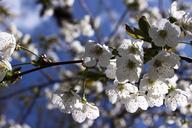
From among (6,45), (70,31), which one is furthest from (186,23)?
(70,31)

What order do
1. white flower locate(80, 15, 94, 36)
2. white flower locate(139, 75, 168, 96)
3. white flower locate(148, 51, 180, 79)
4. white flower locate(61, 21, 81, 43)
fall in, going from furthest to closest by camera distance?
white flower locate(61, 21, 81, 43) < white flower locate(80, 15, 94, 36) < white flower locate(139, 75, 168, 96) < white flower locate(148, 51, 180, 79)

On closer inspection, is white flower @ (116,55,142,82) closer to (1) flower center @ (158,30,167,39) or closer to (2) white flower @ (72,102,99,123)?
(1) flower center @ (158,30,167,39)

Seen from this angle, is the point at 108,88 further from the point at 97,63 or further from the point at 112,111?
the point at 112,111

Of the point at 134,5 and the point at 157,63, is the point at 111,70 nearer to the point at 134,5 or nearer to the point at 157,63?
the point at 157,63

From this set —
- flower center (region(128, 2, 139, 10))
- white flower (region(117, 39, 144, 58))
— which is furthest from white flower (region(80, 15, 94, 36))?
white flower (region(117, 39, 144, 58))

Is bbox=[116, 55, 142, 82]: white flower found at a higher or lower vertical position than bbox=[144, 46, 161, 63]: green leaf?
lower
